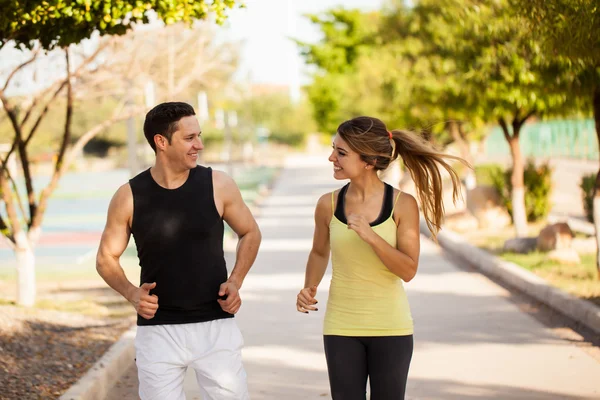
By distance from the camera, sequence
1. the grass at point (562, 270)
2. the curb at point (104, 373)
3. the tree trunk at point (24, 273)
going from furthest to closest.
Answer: the tree trunk at point (24, 273) < the grass at point (562, 270) < the curb at point (104, 373)

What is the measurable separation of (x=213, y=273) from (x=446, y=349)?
15.8ft

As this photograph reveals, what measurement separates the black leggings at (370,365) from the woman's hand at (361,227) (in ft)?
1.50

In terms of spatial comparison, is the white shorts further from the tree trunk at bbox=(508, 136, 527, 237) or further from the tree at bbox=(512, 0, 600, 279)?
the tree trunk at bbox=(508, 136, 527, 237)

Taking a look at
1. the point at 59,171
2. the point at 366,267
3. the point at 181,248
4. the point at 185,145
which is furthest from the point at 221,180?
the point at 59,171

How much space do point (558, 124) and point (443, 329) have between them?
60437 millimetres

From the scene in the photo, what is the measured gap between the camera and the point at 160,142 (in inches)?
185

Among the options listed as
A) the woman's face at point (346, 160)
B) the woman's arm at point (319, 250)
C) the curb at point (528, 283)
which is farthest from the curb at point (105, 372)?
the curb at point (528, 283)

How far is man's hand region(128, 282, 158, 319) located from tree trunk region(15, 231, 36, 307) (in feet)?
23.8

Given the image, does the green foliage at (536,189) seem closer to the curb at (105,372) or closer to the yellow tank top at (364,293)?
the curb at (105,372)

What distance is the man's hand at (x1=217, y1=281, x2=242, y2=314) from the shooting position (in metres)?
4.65

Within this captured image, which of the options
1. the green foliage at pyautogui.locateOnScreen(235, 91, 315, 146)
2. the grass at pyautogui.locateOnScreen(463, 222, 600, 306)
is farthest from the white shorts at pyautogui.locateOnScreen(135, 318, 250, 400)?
the green foliage at pyautogui.locateOnScreen(235, 91, 315, 146)

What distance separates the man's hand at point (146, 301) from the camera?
4.57m

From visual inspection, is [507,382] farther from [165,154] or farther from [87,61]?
[87,61]

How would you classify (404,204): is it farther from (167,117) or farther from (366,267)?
(167,117)
